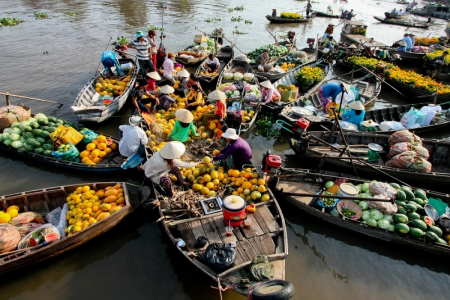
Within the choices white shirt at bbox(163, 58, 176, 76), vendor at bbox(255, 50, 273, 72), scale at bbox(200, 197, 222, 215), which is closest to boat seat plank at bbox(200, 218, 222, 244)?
A: scale at bbox(200, 197, 222, 215)

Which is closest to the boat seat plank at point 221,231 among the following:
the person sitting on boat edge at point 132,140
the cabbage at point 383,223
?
the person sitting on boat edge at point 132,140

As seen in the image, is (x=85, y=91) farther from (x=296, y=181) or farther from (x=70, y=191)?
(x=296, y=181)

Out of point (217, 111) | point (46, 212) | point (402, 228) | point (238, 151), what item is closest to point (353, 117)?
point (402, 228)

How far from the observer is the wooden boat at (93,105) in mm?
11023

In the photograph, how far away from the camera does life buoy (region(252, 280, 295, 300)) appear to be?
4191 mm

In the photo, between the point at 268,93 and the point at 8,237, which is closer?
the point at 8,237

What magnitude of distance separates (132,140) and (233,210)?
4.22 m

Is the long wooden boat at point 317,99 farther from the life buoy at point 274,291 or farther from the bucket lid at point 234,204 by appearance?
the life buoy at point 274,291

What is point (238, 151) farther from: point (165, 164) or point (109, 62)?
point (109, 62)

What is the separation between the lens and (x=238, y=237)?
21.4 ft

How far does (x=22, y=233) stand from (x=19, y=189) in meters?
2.96

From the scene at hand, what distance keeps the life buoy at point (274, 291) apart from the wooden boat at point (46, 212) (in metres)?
4.03

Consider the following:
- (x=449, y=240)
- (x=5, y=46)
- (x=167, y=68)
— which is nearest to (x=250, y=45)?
(x=167, y=68)

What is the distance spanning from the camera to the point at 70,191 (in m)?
7.55
